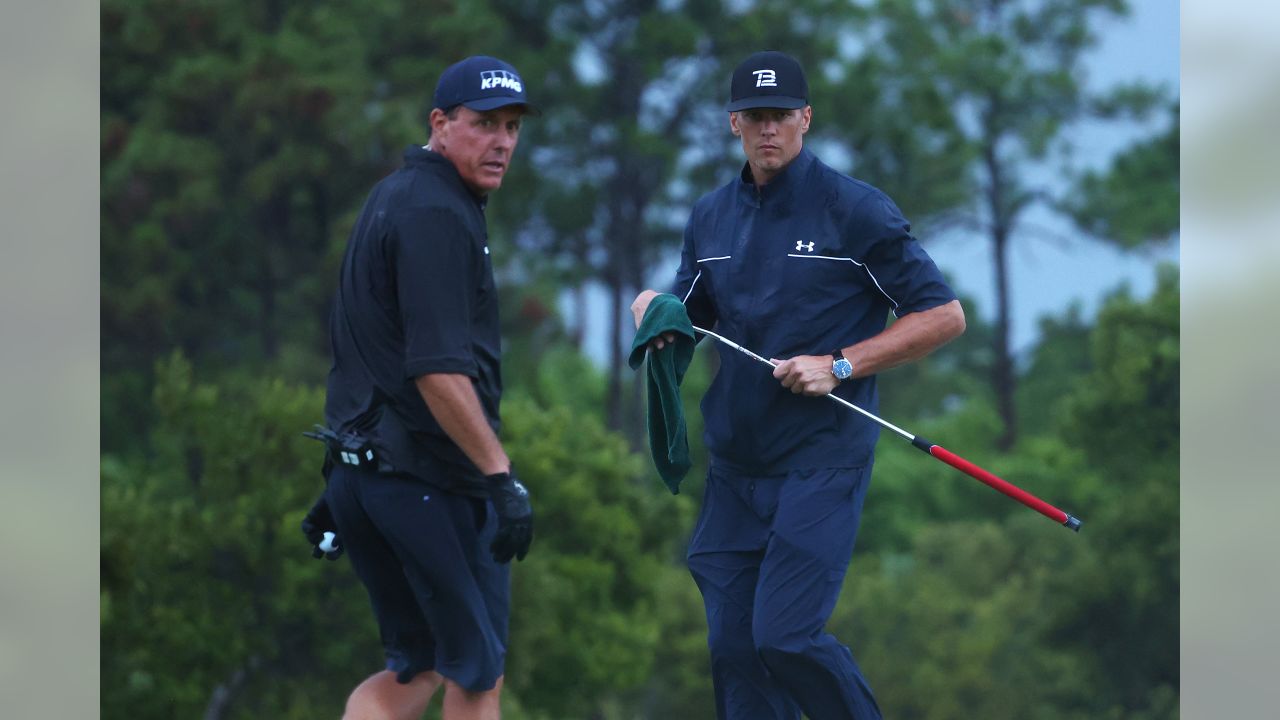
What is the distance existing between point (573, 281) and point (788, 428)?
14032mm

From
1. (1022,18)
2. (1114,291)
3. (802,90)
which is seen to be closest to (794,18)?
(1022,18)

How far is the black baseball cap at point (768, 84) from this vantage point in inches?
192

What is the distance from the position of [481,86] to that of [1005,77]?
17449 mm

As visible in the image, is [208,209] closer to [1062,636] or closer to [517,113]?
[1062,636]

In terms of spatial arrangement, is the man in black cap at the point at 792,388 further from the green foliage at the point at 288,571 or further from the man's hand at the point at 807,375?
the green foliage at the point at 288,571

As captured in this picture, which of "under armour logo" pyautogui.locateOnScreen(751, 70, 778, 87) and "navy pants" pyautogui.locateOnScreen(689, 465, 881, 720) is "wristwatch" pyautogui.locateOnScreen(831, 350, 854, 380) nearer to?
"navy pants" pyautogui.locateOnScreen(689, 465, 881, 720)

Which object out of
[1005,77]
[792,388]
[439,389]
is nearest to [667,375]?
[792,388]

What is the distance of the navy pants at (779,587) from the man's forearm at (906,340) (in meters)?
0.31

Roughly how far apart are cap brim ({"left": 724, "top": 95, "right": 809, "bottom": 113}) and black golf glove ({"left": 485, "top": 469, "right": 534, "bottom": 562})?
1.18m

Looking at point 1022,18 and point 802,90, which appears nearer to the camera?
point 802,90

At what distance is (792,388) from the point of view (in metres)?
4.81

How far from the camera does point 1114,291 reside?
20562mm

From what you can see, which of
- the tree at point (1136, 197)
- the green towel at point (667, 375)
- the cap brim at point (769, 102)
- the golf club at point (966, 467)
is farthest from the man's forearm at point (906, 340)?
the tree at point (1136, 197)

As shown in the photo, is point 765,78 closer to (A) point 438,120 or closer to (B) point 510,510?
(A) point 438,120
